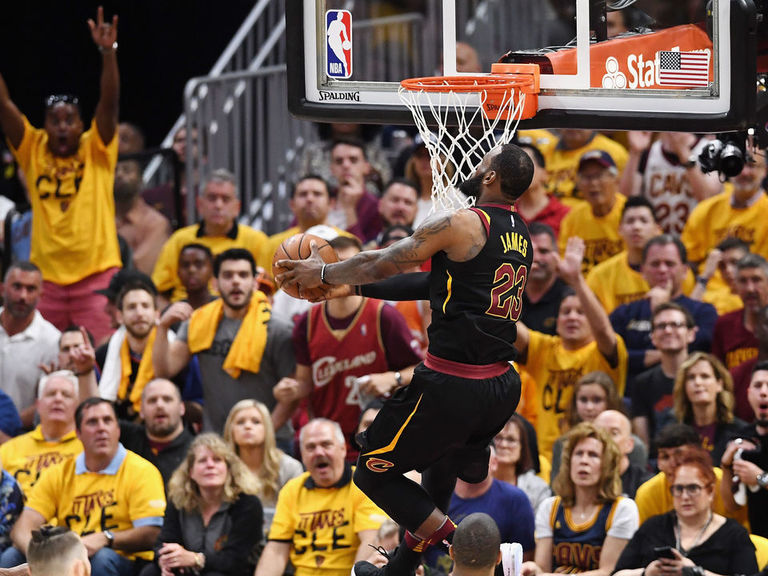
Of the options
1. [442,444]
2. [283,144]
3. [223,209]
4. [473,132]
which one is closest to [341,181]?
[223,209]

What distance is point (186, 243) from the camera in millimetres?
12234

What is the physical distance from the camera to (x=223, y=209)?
1221 cm

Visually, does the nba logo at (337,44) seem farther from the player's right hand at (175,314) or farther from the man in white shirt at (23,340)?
the man in white shirt at (23,340)

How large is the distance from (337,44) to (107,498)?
13.2ft

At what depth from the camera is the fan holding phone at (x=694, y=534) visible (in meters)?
8.25

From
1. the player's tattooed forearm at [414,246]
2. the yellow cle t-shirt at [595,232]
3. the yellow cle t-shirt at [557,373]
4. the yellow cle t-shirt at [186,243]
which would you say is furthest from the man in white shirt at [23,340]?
the player's tattooed forearm at [414,246]

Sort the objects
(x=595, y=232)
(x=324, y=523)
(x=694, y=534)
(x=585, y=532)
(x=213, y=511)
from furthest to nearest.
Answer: (x=595, y=232) < (x=213, y=511) < (x=324, y=523) < (x=585, y=532) < (x=694, y=534)

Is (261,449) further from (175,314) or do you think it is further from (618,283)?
(618,283)

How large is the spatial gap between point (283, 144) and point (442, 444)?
8108 mm

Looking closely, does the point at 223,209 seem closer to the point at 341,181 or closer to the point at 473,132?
the point at 341,181

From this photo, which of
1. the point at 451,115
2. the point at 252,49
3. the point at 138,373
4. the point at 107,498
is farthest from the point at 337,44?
the point at 252,49

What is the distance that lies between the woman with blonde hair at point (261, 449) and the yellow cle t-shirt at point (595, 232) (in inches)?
131

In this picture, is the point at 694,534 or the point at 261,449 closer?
the point at 694,534

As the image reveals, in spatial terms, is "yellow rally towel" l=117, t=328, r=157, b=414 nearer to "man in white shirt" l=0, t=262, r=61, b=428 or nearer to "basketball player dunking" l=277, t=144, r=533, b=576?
"man in white shirt" l=0, t=262, r=61, b=428
